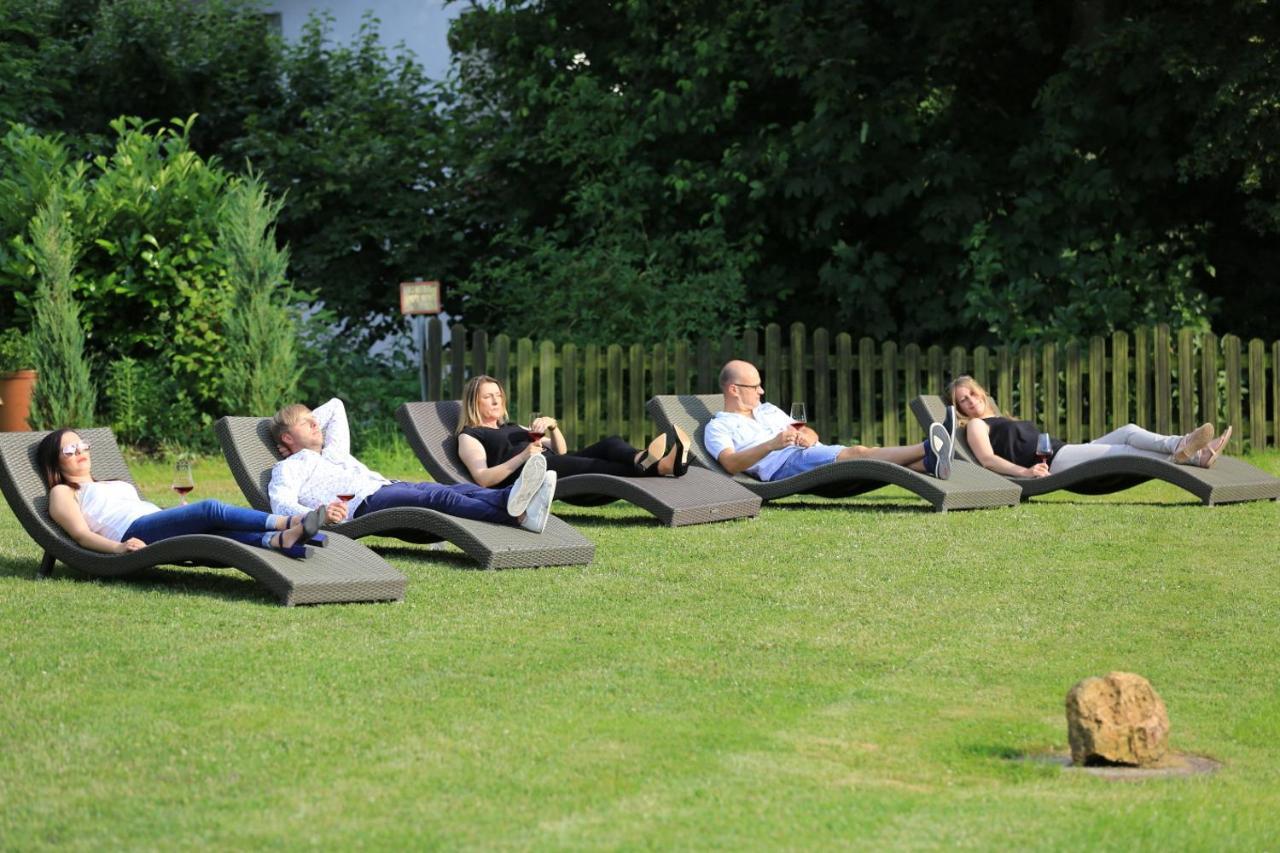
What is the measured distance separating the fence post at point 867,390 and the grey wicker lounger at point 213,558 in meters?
8.37

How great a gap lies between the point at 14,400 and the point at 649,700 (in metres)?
10.7

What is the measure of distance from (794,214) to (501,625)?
11.2m

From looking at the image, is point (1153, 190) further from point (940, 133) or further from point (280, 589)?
point (280, 589)

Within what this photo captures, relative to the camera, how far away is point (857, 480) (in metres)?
10.8

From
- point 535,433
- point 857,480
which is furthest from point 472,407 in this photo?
point 857,480

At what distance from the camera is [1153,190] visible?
1656 cm

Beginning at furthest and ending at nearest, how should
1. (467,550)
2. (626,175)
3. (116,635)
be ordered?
(626,175) → (467,550) → (116,635)

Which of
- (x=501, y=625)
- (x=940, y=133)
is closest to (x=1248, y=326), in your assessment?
(x=940, y=133)

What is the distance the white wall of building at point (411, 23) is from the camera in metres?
22.4

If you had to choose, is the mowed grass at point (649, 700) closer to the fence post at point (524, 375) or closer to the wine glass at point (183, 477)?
the wine glass at point (183, 477)

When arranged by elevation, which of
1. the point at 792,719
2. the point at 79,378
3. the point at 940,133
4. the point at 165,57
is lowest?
the point at 792,719

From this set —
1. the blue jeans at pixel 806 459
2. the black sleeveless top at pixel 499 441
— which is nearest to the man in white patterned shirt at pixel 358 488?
the black sleeveless top at pixel 499 441

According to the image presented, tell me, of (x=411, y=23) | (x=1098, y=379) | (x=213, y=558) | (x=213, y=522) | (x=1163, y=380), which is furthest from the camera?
(x=411, y=23)

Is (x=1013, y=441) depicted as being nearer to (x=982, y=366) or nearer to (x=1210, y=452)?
(x=1210, y=452)
